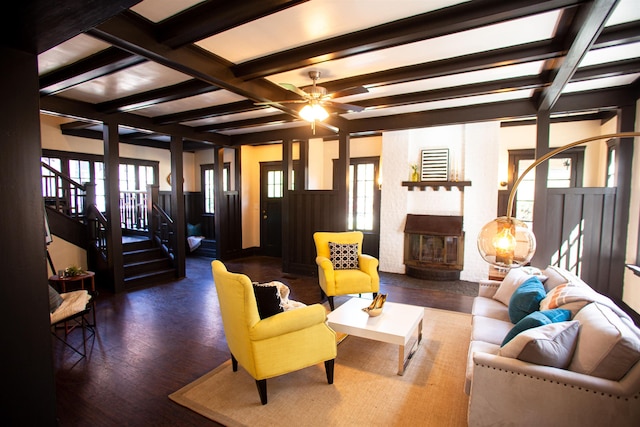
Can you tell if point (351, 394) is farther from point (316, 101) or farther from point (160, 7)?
point (160, 7)

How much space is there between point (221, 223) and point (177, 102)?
3.35 meters

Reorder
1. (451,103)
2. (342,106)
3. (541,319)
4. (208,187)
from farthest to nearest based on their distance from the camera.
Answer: (208,187)
(451,103)
(342,106)
(541,319)

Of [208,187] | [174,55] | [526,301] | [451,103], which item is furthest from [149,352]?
[208,187]

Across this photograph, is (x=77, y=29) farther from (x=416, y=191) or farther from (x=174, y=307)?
(x=416, y=191)

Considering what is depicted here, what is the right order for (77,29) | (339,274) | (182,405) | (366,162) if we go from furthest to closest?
(366,162)
(339,274)
(182,405)
(77,29)

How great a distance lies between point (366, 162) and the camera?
7.09 m

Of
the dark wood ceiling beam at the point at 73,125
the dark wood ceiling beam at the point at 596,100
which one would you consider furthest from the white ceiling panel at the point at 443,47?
the dark wood ceiling beam at the point at 73,125

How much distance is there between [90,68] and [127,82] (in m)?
0.65

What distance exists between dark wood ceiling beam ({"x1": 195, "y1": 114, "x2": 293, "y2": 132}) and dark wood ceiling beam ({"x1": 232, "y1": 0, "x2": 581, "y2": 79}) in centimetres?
203

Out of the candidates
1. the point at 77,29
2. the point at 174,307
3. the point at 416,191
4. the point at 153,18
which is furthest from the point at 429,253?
the point at 77,29

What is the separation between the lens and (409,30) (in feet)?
8.05

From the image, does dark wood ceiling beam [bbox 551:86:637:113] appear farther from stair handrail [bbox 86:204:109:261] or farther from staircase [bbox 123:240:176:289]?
stair handrail [bbox 86:204:109:261]

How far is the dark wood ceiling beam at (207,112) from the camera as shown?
4.59 metres

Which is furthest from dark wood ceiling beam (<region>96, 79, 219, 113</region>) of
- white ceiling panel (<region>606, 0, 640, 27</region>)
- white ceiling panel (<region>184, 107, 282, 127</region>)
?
white ceiling panel (<region>606, 0, 640, 27</region>)
